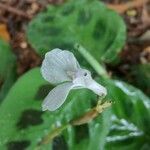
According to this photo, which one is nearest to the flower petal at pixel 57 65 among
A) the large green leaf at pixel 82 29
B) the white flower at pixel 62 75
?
the white flower at pixel 62 75

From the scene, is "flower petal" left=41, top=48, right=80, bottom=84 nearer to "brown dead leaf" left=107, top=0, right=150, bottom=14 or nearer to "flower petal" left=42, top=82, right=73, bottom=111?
"flower petal" left=42, top=82, right=73, bottom=111

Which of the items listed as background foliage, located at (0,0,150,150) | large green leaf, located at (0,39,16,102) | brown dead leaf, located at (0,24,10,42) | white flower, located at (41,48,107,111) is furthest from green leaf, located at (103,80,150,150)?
brown dead leaf, located at (0,24,10,42)

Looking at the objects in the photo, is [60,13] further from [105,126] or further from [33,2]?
[105,126]

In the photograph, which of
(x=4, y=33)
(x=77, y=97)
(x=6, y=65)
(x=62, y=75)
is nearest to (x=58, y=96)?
(x=62, y=75)

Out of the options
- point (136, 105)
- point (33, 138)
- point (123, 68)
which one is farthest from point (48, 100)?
point (123, 68)

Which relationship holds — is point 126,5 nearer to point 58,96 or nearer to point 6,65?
point 6,65

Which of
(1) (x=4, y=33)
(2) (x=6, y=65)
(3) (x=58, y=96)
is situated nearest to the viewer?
(3) (x=58, y=96)
